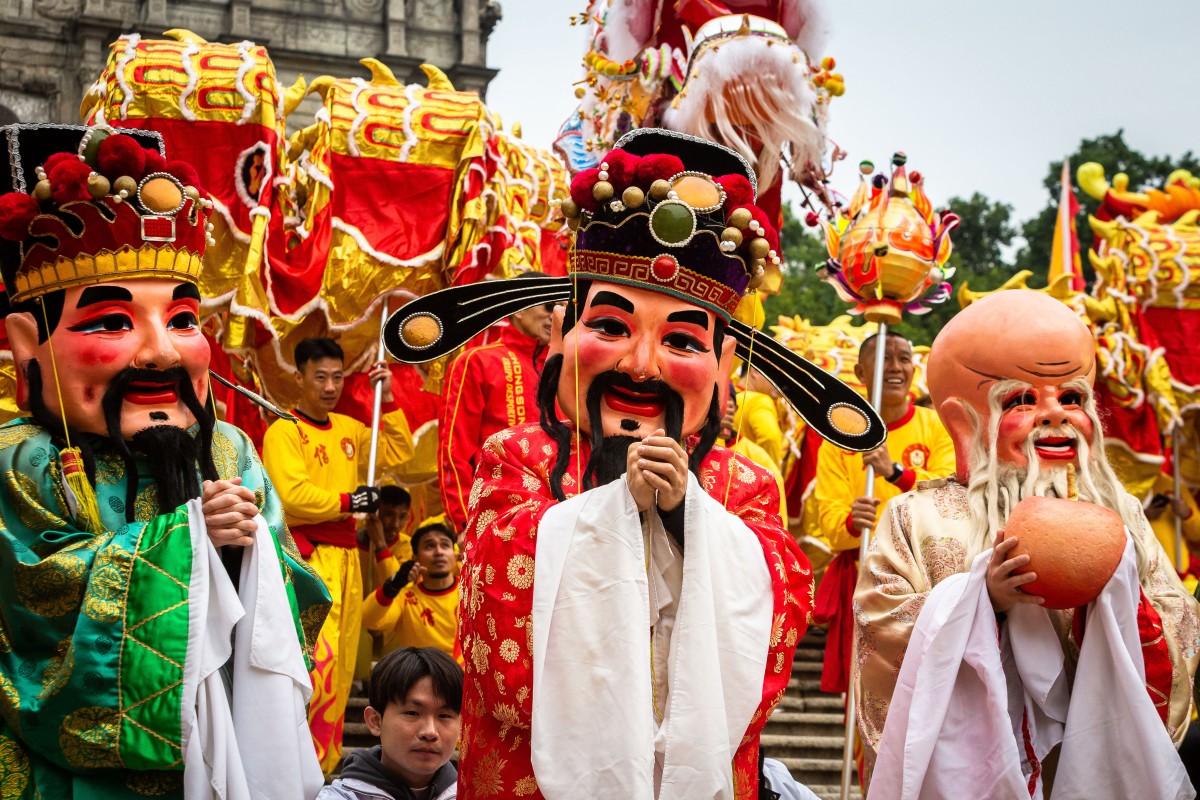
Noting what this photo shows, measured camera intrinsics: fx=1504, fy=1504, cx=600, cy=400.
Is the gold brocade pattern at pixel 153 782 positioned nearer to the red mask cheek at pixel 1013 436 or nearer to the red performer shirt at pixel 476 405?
the red mask cheek at pixel 1013 436

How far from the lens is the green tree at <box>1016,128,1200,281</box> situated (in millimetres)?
25953

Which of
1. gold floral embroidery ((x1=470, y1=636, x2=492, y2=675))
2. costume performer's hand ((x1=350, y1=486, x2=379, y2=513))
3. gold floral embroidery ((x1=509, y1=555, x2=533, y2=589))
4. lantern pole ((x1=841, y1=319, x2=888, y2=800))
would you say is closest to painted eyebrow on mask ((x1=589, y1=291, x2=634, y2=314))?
gold floral embroidery ((x1=509, y1=555, x2=533, y2=589))

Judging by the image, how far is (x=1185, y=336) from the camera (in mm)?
8992

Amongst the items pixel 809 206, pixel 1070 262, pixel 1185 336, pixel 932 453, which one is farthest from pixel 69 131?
pixel 1070 262

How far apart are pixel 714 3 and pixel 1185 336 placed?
11.5 feet

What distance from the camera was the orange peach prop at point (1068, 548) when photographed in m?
3.92

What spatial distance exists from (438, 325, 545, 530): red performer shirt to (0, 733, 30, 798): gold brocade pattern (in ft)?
9.38

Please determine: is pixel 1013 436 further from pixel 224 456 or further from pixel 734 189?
pixel 224 456

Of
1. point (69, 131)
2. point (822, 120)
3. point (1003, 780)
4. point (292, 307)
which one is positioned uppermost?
point (822, 120)

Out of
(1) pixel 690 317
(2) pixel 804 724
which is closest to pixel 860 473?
(2) pixel 804 724

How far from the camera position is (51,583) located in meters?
3.85

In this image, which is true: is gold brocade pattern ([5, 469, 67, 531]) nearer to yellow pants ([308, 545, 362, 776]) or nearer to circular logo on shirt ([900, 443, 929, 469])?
yellow pants ([308, 545, 362, 776])

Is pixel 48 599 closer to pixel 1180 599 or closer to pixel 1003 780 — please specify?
pixel 1003 780

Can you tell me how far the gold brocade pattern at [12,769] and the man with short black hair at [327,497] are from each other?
2.43 metres
